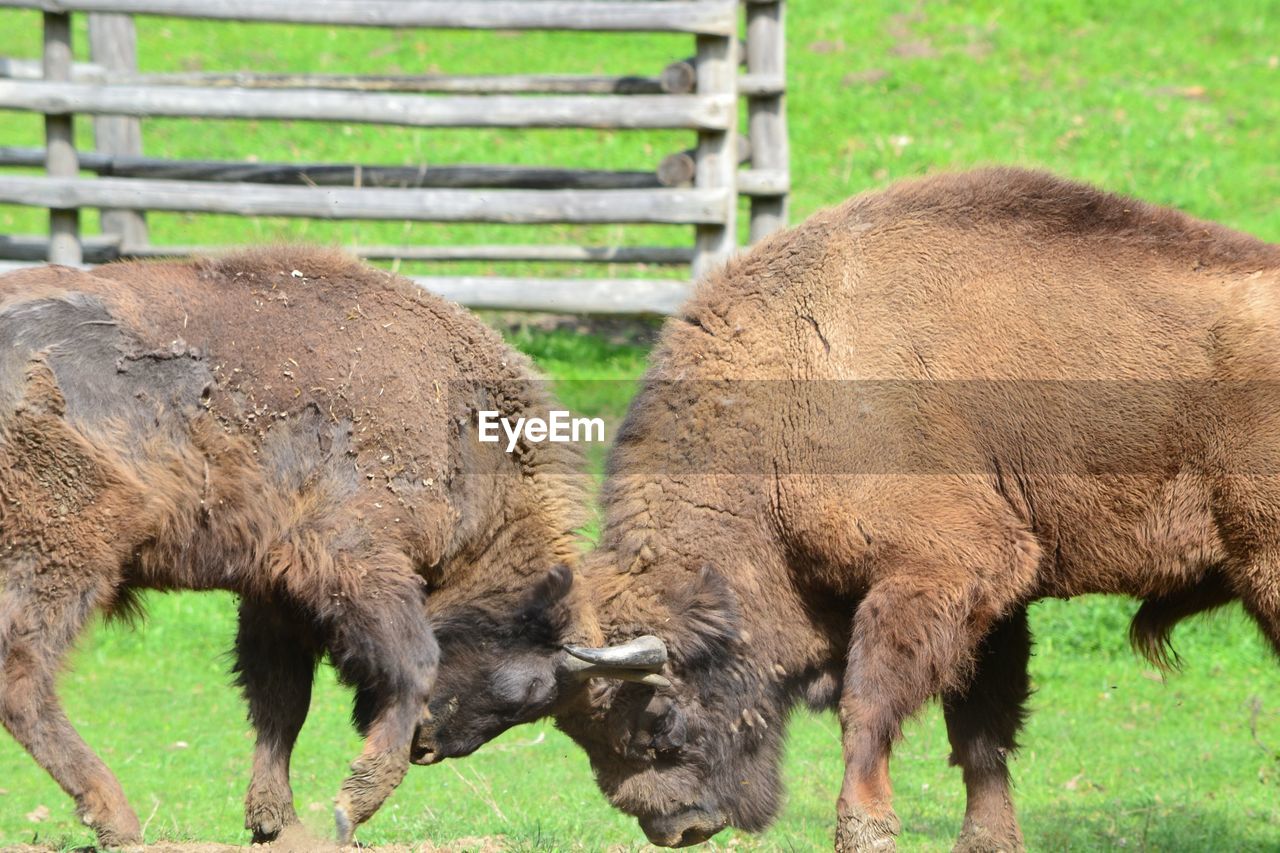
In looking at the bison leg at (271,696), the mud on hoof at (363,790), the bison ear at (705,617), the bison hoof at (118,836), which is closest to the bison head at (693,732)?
the bison ear at (705,617)

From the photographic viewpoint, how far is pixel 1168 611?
5.81 m

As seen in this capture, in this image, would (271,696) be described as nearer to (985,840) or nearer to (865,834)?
(865,834)

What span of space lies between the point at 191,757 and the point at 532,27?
508cm

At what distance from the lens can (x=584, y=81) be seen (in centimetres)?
1151

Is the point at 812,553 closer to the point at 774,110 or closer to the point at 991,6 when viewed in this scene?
the point at 774,110

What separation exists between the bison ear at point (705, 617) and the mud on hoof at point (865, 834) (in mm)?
791

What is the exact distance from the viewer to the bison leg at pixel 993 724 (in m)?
6.12

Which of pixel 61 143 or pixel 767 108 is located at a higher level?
pixel 767 108

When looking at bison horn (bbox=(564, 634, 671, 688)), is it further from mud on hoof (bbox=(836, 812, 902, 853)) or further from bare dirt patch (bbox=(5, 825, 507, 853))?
mud on hoof (bbox=(836, 812, 902, 853))

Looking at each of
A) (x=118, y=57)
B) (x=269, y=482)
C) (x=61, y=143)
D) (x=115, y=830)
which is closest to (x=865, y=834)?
(x=269, y=482)

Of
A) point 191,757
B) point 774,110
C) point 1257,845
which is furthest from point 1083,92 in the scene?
point 191,757

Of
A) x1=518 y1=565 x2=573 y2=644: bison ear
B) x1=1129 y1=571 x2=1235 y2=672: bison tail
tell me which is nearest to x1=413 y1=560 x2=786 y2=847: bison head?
x1=518 y1=565 x2=573 y2=644: bison ear

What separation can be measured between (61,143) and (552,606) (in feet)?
21.0

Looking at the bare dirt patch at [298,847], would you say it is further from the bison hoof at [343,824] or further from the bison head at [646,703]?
the bison head at [646,703]
